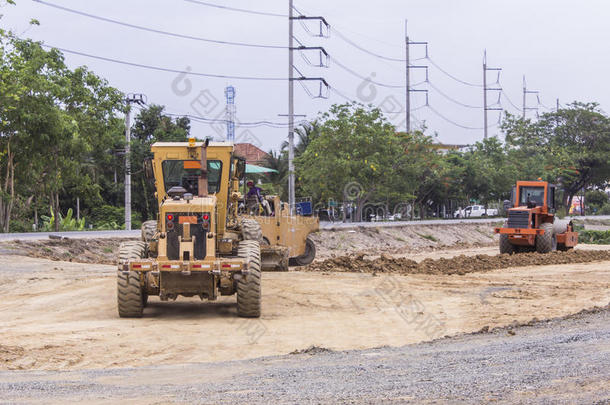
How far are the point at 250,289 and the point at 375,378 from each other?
5.84 m

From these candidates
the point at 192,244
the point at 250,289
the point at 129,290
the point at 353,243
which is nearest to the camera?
the point at 192,244

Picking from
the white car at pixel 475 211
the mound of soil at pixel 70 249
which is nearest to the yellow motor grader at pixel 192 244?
the mound of soil at pixel 70 249

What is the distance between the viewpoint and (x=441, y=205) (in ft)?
233

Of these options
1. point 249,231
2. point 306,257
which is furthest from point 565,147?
point 249,231

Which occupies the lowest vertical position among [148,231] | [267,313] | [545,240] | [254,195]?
[267,313]

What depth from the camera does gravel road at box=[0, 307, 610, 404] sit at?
6789 mm

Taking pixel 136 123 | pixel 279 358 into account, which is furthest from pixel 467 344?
pixel 136 123

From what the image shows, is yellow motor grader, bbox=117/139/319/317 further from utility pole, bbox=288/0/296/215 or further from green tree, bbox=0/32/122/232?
Result: utility pole, bbox=288/0/296/215

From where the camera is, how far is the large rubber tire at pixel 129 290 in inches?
519

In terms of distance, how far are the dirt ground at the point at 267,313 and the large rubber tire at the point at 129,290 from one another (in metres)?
0.20

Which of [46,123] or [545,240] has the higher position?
[46,123]

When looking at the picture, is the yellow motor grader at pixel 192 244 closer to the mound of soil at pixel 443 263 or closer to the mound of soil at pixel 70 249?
the mound of soil at pixel 443 263

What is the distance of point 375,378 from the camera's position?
769 centimetres

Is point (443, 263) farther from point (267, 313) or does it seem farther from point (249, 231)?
point (267, 313)
